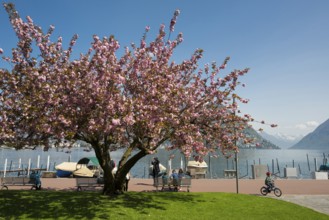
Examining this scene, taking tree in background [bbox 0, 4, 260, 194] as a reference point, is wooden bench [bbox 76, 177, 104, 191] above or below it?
below

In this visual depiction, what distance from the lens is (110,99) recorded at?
11836mm

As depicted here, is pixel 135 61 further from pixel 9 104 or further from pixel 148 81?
pixel 9 104

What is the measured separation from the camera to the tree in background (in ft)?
38.8

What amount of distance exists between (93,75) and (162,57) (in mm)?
4137

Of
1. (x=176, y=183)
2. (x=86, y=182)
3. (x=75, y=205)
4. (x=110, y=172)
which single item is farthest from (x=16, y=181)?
(x=176, y=183)

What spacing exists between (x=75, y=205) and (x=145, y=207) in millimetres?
3495

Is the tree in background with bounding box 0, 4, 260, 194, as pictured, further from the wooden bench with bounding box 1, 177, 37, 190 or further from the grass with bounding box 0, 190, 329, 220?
the wooden bench with bounding box 1, 177, 37, 190

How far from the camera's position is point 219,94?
15.9m

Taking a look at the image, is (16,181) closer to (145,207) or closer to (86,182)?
(86,182)

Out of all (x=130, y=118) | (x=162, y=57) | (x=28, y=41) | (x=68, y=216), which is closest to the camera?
(x=130, y=118)

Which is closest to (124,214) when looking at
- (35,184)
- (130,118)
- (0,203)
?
(130,118)

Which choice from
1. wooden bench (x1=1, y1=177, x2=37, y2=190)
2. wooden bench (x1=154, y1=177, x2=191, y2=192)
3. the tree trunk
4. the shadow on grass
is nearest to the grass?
the shadow on grass

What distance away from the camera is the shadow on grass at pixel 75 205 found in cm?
1250

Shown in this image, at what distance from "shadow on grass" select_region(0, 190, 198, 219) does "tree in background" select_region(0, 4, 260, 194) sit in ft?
6.42
